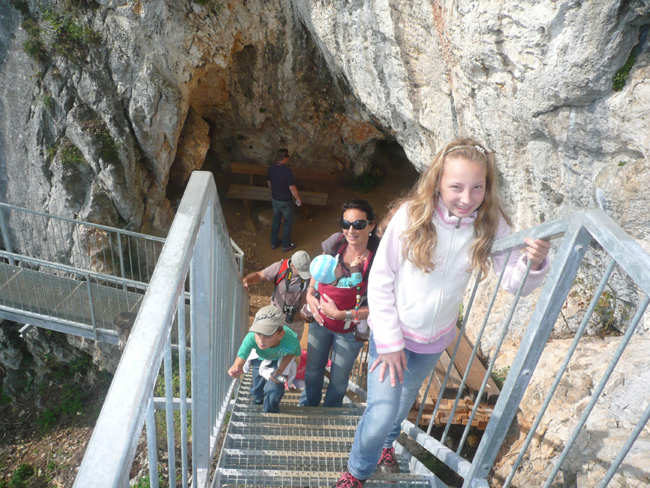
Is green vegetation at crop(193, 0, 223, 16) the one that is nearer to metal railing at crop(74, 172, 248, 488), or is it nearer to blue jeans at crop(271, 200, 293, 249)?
blue jeans at crop(271, 200, 293, 249)

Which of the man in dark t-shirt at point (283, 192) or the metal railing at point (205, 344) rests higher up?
the metal railing at point (205, 344)

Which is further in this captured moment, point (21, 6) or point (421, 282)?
point (21, 6)

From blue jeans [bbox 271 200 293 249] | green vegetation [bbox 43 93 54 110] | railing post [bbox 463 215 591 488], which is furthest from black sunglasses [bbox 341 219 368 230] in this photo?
green vegetation [bbox 43 93 54 110]

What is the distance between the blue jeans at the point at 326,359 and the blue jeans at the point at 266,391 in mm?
275

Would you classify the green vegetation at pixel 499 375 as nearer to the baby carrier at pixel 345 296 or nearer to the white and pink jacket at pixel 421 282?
the baby carrier at pixel 345 296

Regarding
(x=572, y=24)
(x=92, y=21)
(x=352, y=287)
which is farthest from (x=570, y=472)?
(x=92, y=21)

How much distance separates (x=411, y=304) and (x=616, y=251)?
3.02 feet

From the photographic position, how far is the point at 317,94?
9.92 metres

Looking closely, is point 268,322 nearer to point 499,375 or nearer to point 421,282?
point 421,282

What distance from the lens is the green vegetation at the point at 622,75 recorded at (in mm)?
3601

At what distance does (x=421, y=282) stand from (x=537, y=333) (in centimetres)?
53

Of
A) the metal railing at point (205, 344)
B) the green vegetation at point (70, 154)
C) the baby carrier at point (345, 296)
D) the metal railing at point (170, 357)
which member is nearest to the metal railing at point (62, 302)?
the green vegetation at point (70, 154)

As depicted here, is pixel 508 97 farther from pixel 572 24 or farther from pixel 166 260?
pixel 166 260

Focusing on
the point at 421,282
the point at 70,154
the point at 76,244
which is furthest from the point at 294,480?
the point at 70,154
